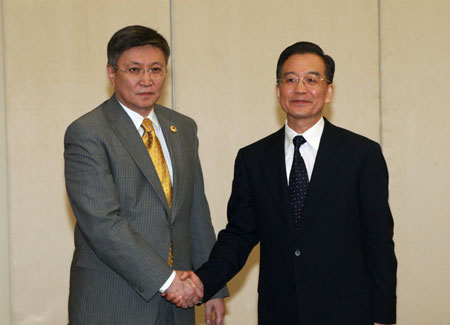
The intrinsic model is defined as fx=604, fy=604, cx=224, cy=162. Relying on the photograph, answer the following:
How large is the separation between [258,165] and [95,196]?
75 cm

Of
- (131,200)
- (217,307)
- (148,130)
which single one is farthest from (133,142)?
(217,307)

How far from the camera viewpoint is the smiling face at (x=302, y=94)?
8.59 feet

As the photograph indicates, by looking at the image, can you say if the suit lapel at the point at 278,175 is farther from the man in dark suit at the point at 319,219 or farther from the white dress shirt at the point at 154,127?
the white dress shirt at the point at 154,127

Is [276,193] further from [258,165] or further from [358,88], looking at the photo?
[358,88]

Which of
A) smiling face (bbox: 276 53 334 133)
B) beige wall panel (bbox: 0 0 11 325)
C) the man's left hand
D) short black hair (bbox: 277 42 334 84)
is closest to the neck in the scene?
smiling face (bbox: 276 53 334 133)

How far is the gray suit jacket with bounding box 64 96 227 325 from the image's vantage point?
7.92ft

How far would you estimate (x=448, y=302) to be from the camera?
470 cm

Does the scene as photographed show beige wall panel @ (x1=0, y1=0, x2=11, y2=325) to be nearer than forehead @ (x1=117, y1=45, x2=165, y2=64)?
No

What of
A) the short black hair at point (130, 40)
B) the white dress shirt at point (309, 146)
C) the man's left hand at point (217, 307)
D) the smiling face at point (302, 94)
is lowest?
the man's left hand at point (217, 307)

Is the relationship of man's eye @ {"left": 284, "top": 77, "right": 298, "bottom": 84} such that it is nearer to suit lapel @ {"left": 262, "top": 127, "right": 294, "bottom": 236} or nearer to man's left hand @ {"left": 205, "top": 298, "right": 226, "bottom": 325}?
suit lapel @ {"left": 262, "top": 127, "right": 294, "bottom": 236}

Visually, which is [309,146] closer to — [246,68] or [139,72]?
[139,72]

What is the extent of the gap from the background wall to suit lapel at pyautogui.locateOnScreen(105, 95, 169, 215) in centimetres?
172

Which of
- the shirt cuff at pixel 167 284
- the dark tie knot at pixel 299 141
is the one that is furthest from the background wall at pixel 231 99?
the shirt cuff at pixel 167 284

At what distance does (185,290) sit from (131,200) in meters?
0.45
